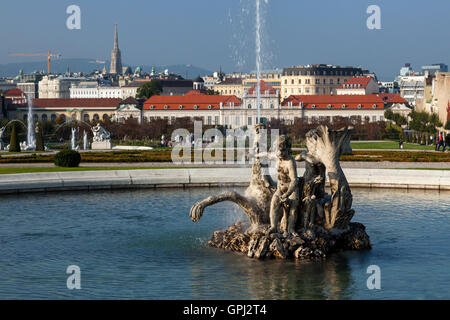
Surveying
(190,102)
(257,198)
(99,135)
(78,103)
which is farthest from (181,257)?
(78,103)

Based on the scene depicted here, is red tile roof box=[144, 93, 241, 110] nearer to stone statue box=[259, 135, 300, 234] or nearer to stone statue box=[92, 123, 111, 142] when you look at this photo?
stone statue box=[92, 123, 111, 142]

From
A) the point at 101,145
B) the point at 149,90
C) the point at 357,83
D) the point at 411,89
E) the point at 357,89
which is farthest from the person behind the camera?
the point at 411,89

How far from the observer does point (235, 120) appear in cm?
11294

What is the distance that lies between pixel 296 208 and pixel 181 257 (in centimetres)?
241

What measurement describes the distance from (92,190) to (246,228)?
951 cm

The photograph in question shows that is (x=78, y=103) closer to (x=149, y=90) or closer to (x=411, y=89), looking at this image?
(x=149, y=90)

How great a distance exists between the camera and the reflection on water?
40.4 ft

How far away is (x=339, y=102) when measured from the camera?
11019cm

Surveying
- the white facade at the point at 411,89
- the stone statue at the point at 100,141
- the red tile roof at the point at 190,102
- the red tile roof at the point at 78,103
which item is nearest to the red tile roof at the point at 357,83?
the white facade at the point at 411,89

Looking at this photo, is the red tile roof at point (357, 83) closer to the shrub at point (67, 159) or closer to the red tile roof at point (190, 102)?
the red tile roof at point (190, 102)

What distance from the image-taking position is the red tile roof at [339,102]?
4304 inches

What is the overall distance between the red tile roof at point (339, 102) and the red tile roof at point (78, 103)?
29.5 m

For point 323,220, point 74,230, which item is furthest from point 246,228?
point 74,230
